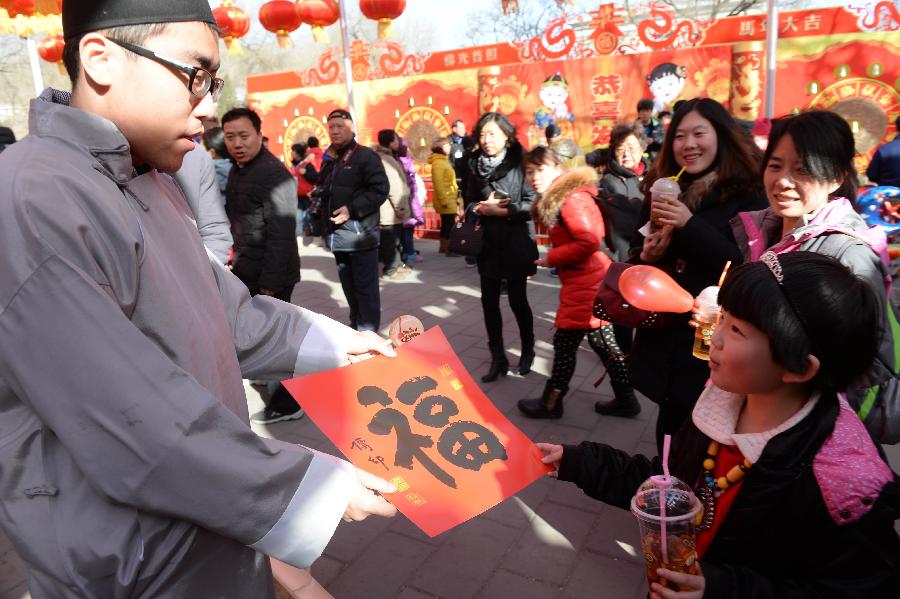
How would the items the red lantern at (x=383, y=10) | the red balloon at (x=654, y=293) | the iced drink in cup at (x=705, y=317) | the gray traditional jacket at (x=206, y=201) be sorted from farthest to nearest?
the red lantern at (x=383, y=10)
the gray traditional jacket at (x=206, y=201)
the red balloon at (x=654, y=293)
the iced drink in cup at (x=705, y=317)

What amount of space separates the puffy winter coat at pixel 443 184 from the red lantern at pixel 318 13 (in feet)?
7.07

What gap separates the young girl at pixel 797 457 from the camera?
1104 millimetres

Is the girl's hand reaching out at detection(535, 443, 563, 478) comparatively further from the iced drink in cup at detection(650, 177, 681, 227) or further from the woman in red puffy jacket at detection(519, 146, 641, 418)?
the woman in red puffy jacket at detection(519, 146, 641, 418)

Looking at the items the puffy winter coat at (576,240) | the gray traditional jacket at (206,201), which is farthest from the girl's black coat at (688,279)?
the gray traditional jacket at (206,201)

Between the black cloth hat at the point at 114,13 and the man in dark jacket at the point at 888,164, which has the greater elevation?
the black cloth hat at the point at 114,13

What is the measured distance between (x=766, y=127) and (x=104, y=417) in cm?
414

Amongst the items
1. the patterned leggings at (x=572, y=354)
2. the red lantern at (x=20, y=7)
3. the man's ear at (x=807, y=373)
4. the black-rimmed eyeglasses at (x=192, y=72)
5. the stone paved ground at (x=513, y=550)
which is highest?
the red lantern at (x=20, y=7)

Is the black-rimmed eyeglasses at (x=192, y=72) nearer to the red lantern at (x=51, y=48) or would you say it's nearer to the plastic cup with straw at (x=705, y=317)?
the plastic cup with straw at (x=705, y=317)

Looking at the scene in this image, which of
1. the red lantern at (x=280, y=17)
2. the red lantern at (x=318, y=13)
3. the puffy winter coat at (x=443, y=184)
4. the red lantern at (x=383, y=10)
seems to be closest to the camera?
the red lantern at (x=383, y=10)

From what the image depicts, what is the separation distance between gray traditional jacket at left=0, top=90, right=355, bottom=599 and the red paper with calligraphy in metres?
0.18

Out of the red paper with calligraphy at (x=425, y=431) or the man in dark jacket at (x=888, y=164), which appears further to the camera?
the man in dark jacket at (x=888, y=164)

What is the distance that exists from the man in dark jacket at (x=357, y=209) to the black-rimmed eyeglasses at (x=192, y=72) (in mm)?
3528

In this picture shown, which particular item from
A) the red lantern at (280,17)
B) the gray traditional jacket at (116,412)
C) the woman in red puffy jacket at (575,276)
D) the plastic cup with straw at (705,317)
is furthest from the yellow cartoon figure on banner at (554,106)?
the gray traditional jacket at (116,412)

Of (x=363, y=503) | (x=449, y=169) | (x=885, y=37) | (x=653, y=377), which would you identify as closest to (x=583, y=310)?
(x=653, y=377)
